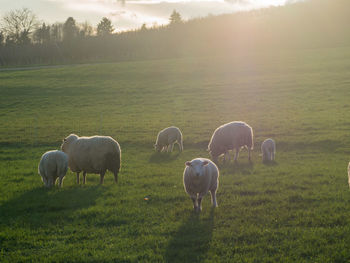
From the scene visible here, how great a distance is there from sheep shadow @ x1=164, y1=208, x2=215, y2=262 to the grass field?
3 cm

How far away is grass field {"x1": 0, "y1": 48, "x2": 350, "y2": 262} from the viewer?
7.54 meters

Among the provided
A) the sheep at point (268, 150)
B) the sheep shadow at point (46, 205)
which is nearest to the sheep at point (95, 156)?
the sheep shadow at point (46, 205)

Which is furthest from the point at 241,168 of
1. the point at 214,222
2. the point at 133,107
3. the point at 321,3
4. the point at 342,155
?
the point at 321,3

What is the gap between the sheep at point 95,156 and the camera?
41.2 feet

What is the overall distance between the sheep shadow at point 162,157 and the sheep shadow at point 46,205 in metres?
5.77

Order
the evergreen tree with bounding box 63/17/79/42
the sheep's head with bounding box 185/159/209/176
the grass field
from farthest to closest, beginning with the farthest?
the evergreen tree with bounding box 63/17/79/42, the sheep's head with bounding box 185/159/209/176, the grass field

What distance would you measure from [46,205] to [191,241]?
15.7 feet

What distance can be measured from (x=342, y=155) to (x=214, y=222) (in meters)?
10.4

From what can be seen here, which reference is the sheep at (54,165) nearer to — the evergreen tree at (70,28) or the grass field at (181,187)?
the grass field at (181,187)

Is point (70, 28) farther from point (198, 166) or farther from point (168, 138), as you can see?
point (198, 166)

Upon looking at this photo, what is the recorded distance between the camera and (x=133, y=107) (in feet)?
114

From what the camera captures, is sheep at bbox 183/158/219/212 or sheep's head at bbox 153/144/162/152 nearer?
sheep at bbox 183/158/219/212

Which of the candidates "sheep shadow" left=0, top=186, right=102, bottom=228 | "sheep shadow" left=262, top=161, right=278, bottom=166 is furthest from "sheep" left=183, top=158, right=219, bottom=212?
"sheep shadow" left=262, top=161, right=278, bottom=166

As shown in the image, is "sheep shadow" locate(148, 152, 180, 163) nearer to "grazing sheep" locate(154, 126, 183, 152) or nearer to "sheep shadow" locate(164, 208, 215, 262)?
"grazing sheep" locate(154, 126, 183, 152)
